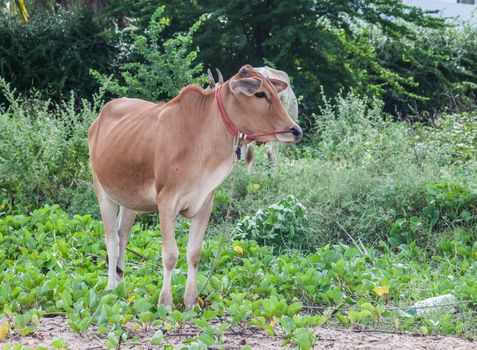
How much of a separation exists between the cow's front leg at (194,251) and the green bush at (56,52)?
10498mm

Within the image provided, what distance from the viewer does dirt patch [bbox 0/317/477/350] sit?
13.7 ft

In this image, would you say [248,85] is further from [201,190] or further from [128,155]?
[128,155]

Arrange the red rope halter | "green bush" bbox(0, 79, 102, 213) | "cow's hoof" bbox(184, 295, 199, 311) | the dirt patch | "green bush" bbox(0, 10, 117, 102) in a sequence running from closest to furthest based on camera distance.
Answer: the dirt patch < the red rope halter < "cow's hoof" bbox(184, 295, 199, 311) < "green bush" bbox(0, 79, 102, 213) < "green bush" bbox(0, 10, 117, 102)

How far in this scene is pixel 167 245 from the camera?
15.5 ft

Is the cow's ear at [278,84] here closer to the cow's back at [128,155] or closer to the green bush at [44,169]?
the cow's back at [128,155]

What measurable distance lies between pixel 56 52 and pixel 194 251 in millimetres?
11472

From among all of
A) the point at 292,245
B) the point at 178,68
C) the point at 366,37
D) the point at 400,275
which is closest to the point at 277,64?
the point at 366,37

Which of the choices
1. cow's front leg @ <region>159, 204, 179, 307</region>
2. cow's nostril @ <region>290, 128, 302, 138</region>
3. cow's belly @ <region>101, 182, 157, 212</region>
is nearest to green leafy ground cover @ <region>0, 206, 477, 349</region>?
cow's front leg @ <region>159, 204, 179, 307</region>

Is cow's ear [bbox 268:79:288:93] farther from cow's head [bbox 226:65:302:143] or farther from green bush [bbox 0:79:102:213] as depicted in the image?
green bush [bbox 0:79:102:213]

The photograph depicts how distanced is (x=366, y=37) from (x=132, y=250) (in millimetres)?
11459

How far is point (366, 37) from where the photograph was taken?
54.3 ft

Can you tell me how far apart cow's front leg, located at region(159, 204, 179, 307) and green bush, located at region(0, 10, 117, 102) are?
10655mm

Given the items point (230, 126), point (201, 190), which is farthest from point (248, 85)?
point (201, 190)

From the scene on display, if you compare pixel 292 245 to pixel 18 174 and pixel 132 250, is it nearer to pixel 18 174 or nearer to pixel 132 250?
pixel 132 250
